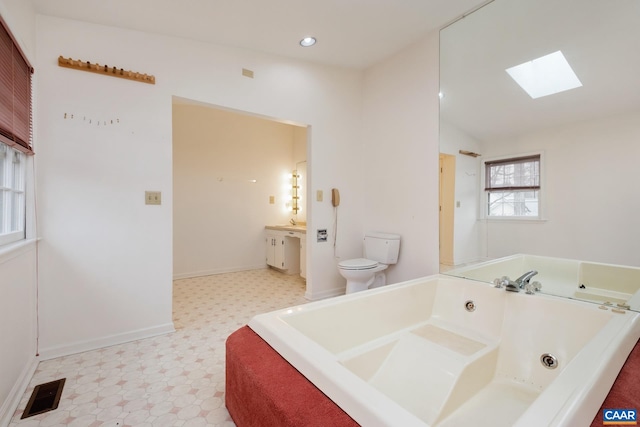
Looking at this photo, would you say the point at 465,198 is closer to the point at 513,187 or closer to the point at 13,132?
the point at 513,187

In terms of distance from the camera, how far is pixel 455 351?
1.56 meters

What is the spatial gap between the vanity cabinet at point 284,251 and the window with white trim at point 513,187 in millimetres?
2590

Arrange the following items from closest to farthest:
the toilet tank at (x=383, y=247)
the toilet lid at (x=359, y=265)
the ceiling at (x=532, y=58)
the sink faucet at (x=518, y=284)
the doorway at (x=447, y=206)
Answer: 1. the ceiling at (x=532, y=58)
2. the sink faucet at (x=518, y=284)
3. the doorway at (x=447, y=206)
4. the toilet lid at (x=359, y=265)
5. the toilet tank at (x=383, y=247)

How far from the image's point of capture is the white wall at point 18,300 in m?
1.37

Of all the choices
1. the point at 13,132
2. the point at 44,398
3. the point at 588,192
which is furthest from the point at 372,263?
the point at 13,132

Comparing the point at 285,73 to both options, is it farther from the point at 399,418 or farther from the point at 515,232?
the point at 399,418

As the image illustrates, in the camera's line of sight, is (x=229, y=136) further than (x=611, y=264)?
Yes

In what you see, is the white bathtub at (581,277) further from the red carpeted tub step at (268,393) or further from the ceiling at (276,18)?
Answer: the ceiling at (276,18)

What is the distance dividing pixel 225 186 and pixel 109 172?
2265mm

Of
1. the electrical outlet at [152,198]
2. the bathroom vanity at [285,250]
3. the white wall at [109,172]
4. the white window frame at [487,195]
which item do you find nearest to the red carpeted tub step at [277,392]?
the white window frame at [487,195]

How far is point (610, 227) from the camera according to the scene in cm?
166

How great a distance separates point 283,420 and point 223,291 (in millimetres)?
2740

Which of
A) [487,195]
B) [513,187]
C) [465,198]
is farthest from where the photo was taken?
→ [465,198]

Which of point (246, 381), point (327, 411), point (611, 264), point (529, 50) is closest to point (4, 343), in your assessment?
point (246, 381)
